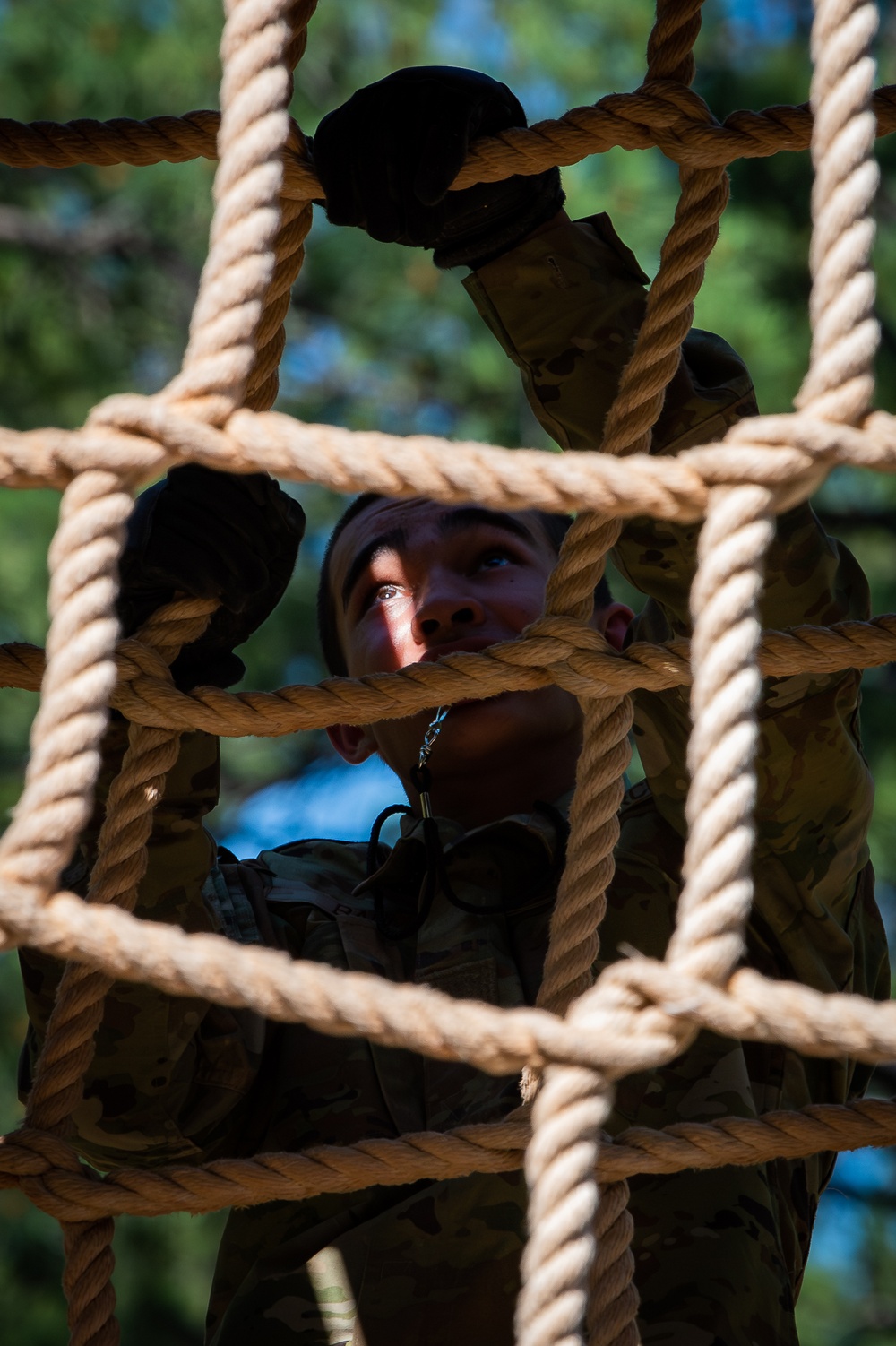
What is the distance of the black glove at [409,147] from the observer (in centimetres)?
79

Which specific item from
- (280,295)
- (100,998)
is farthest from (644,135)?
(100,998)

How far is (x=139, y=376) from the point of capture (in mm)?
3145

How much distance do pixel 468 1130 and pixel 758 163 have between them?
7.64ft

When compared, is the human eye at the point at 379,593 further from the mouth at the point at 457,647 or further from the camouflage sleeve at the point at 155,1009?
the camouflage sleeve at the point at 155,1009

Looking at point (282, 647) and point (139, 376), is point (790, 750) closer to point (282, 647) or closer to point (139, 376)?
point (282, 647)

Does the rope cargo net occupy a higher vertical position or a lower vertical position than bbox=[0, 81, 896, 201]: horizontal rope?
lower

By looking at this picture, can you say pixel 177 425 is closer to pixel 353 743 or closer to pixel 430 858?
pixel 430 858

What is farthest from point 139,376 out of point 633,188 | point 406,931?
point 406,931

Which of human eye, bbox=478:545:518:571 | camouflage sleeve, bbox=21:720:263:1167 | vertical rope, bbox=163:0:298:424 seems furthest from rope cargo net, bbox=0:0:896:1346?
human eye, bbox=478:545:518:571

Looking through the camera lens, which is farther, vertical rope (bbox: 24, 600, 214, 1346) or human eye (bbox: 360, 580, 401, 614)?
human eye (bbox: 360, 580, 401, 614)

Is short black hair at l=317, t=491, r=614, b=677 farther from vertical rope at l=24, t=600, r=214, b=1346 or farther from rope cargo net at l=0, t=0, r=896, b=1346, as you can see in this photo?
rope cargo net at l=0, t=0, r=896, b=1346

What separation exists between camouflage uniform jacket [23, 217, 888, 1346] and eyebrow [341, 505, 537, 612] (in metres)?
0.19

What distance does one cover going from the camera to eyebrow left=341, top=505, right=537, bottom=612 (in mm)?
1093

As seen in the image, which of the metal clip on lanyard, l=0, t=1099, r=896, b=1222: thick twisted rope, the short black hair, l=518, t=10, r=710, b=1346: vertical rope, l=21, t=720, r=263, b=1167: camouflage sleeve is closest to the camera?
l=518, t=10, r=710, b=1346: vertical rope
